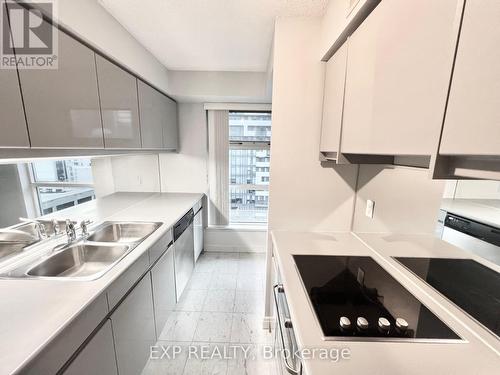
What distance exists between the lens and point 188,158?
309cm

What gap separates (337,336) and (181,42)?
2.34 metres

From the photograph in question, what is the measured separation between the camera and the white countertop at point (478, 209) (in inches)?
30.1

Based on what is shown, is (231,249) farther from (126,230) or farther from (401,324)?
(401,324)

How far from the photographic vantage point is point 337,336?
0.75 meters

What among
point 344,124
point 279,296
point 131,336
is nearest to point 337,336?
point 279,296

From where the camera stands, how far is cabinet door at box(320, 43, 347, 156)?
3.93ft

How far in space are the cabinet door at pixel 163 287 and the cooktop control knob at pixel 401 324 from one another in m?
1.52

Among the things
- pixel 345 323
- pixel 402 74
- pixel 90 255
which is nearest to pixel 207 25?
pixel 402 74

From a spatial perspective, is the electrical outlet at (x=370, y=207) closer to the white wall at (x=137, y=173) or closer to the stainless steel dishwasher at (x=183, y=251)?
the stainless steel dishwasher at (x=183, y=251)

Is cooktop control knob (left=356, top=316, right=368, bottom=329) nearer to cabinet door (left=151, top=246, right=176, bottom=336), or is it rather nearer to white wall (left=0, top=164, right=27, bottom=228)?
cabinet door (left=151, top=246, right=176, bottom=336)

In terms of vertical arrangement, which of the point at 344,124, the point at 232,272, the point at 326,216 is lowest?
the point at 232,272

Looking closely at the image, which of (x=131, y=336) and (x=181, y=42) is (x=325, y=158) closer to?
(x=181, y=42)

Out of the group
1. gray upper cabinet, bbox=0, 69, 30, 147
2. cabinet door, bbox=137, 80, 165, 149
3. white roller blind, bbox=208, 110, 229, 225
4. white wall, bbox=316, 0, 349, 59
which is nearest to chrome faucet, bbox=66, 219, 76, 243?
gray upper cabinet, bbox=0, 69, 30, 147

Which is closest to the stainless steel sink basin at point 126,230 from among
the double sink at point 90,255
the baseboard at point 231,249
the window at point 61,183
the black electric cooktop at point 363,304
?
the double sink at point 90,255
